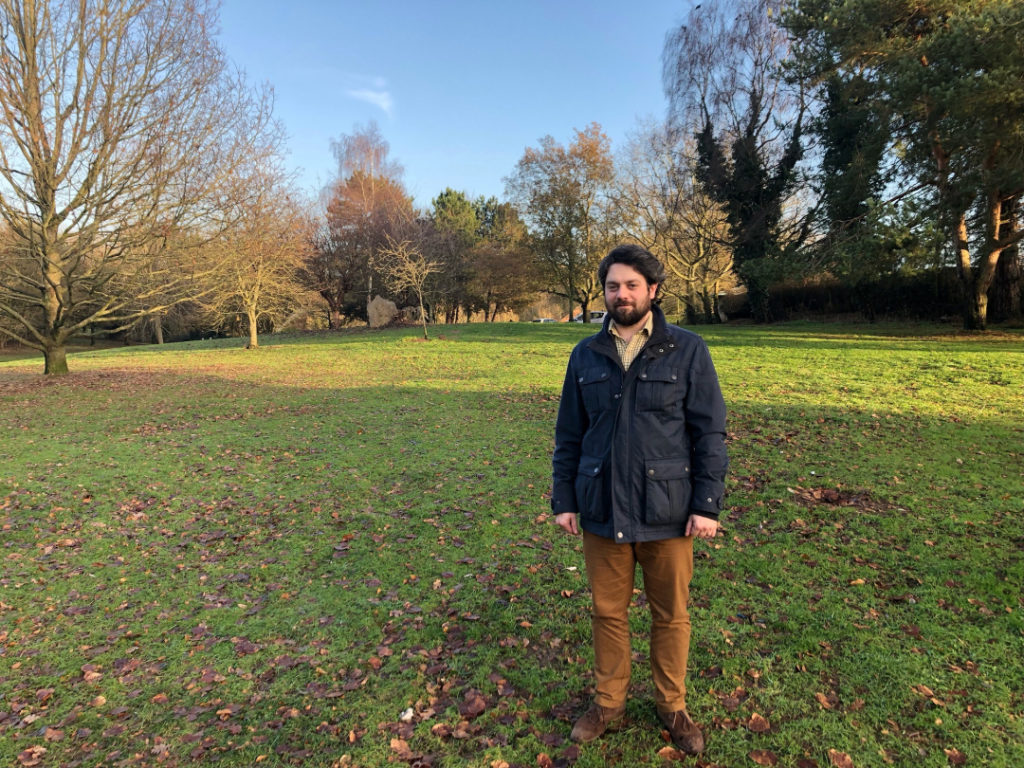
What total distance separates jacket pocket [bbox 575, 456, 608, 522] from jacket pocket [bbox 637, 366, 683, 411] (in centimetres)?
33

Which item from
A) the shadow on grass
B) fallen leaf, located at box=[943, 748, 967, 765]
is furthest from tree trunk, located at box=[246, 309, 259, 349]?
fallen leaf, located at box=[943, 748, 967, 765]

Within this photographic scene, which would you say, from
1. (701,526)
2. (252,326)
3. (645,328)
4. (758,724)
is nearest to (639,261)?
(645,328)

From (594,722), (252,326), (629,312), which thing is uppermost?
(252,326)

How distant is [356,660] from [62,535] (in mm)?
3952

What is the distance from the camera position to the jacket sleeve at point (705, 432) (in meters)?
2.38

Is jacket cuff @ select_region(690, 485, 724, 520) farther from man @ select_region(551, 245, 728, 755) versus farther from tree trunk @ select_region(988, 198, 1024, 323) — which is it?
tree trunk @ select_region(988, 198, 1024, 323)

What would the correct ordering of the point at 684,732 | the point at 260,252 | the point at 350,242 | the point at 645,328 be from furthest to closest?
1. the point at 350,242
2. the point at 260,252
3. the point at 684,732
4. the point at 645,328

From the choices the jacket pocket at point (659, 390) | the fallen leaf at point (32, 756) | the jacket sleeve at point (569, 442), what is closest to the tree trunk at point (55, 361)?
the fallen leaf at point (32, 756)

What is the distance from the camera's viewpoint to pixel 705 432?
242cm

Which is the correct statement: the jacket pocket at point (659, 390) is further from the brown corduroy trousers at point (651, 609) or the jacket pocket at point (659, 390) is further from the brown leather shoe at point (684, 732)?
the brown leather shoe at point (684, 732)

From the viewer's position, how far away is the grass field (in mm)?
2750

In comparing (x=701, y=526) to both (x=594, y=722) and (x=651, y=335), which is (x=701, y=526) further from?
(x=594, y=722)

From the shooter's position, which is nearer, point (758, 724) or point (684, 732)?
point (684, 732)

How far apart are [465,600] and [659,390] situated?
2516mm
